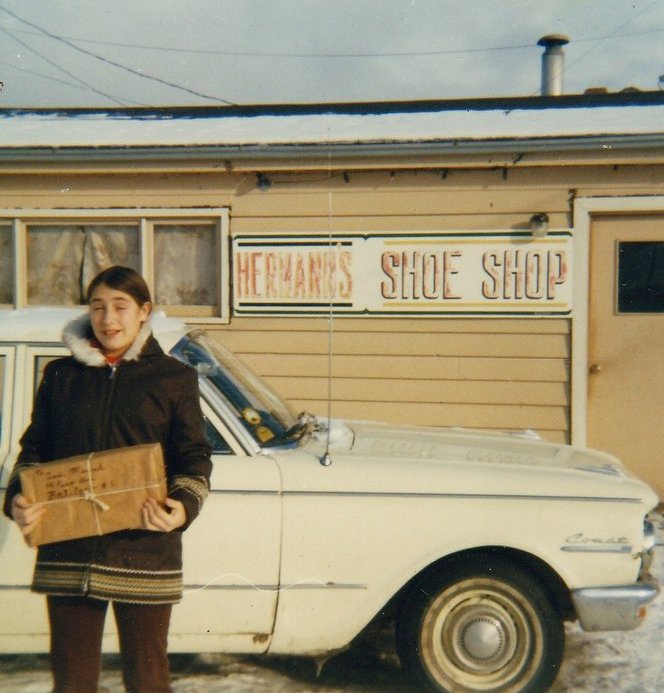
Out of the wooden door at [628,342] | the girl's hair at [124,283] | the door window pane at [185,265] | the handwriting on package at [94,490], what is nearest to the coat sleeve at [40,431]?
the handwriting on package at [94,490]

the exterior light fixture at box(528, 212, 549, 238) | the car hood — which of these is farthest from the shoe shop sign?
the car hood

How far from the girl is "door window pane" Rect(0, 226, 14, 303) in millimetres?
5009

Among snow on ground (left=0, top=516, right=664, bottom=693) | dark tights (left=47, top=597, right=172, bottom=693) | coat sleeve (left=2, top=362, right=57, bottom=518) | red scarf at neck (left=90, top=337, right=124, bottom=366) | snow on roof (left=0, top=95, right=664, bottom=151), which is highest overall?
snow on roof (left=0, top=95, right=664, bottom=151)

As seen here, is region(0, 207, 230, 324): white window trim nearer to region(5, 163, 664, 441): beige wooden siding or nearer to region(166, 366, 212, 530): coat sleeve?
region(5, 163, 664, 441): beige wooden siding

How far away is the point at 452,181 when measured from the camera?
6766mm

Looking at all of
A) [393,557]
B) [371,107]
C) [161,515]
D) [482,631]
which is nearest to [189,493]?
[161,515]

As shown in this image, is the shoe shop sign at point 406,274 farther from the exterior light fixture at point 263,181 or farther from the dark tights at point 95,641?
the dark tights at point 95,641

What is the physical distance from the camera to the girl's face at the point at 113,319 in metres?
2.64

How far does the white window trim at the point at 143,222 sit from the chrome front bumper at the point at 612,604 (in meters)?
4.19

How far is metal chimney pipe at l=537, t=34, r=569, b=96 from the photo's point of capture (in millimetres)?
10320

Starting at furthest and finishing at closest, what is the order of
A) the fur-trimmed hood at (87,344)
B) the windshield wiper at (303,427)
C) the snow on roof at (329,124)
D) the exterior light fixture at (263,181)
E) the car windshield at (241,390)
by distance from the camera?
the exterior light fixture at (263,181)
the snow on roof at (329,124)
the windshield wiper at (303,427)
the car windshield at (241,390)
the fur-trimmed hood at (87,344)

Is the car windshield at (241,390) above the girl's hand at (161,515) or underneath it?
above

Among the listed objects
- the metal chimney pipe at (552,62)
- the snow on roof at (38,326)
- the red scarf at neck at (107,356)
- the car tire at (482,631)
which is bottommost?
the car tire at (482,631)

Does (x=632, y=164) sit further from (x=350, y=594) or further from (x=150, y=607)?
(x=150, y=607)
